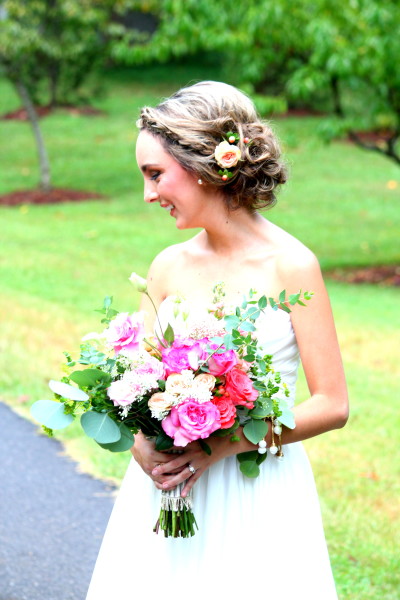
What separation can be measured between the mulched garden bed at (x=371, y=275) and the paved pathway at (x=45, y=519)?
8530 mm

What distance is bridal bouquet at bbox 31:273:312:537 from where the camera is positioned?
247 centimetres

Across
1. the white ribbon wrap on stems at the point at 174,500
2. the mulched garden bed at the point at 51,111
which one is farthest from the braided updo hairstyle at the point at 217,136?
the mulched garden bed at the point at 51,111

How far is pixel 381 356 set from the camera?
9.35 m

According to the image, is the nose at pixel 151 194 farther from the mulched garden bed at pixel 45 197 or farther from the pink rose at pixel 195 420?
the mulched garden bed at pixel 45 197

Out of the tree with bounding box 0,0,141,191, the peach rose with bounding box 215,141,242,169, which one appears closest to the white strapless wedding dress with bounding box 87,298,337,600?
the peach rose with bounding box 215,141,242,169

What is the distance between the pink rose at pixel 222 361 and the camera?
8.11 ft

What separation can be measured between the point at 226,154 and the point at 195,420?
0.78 meters

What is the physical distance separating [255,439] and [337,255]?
47.0ft

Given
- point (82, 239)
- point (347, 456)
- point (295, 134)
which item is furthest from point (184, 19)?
point (347, 456)

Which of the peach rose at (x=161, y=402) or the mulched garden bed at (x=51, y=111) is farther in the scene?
the mulched garden bed at (x=51, y=111)

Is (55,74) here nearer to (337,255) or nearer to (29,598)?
(337,255)

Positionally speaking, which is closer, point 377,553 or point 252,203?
point 252,203

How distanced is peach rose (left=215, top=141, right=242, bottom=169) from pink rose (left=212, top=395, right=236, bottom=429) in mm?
691

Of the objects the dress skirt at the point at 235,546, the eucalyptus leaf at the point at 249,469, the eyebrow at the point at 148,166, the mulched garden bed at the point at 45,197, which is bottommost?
the mulched garden bed at the point at 45,197
